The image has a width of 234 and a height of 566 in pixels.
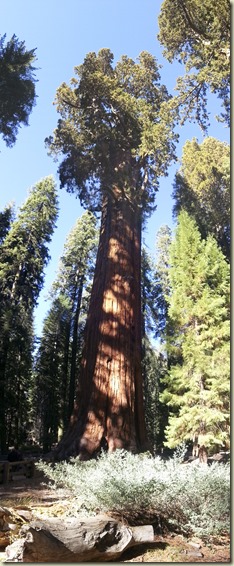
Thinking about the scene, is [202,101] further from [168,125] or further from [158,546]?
[158,546]

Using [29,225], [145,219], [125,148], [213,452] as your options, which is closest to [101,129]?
[125,148]

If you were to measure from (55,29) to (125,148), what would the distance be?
228 cm

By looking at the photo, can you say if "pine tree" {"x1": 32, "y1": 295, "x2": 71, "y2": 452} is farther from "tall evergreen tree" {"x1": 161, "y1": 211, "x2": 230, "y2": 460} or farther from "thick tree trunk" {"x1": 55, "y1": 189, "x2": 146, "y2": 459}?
"thick tree trunk" {"x1": 55, "y1": 189, "x2": 146, "y2": 459}

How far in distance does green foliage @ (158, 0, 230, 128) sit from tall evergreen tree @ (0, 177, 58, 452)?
6737 mm

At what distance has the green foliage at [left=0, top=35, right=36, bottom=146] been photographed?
6.19m

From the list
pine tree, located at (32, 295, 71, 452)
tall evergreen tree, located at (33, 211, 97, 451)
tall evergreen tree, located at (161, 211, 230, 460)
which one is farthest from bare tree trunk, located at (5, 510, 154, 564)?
pine tree, located at (32, 295, 71, 452)

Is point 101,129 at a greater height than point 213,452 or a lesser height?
greater

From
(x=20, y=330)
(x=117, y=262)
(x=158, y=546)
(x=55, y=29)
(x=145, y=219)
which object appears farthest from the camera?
(x=20, y=330)

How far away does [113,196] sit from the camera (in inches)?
264

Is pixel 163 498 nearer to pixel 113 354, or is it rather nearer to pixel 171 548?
pixel 171 548

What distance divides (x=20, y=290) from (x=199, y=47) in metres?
8.67

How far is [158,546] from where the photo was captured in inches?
88.4

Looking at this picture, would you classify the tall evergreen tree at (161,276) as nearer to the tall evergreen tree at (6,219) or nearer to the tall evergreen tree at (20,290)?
the tall evergreen tree at (20,290)

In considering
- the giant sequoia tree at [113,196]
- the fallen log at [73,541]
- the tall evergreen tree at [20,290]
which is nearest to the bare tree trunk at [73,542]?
the fallen log at [73,541]
